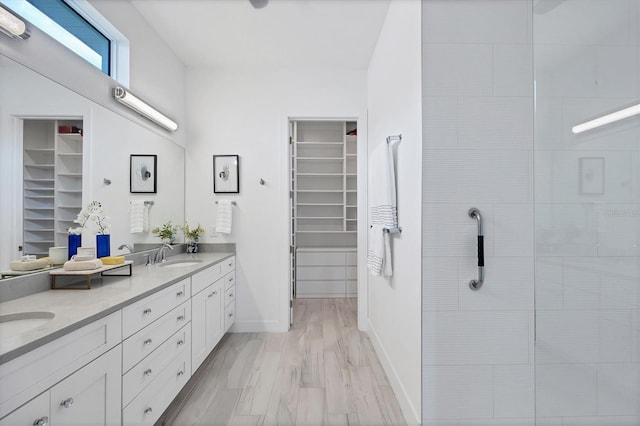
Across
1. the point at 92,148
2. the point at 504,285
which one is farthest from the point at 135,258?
the point at 504,285

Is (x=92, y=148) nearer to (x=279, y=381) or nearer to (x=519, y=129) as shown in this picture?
(x=279, y=381)

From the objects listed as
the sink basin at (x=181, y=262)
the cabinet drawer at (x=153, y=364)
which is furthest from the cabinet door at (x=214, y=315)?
the cabinet drawer at (x=153, y=364)

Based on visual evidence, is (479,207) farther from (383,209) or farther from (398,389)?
(398,389)

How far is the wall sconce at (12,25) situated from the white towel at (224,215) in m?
1.95

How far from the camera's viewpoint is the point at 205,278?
2.34 metres

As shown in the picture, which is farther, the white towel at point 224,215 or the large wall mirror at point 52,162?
the white towel at point 224,215

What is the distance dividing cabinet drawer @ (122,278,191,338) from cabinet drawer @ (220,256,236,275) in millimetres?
789

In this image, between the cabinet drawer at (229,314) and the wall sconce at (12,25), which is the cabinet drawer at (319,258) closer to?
the cabinet drawer at (229,314)

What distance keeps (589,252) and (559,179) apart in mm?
231

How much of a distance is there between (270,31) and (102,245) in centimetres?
215

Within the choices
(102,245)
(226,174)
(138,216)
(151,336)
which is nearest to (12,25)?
(102,245)

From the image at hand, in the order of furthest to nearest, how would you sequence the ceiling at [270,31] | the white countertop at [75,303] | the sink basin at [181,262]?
the sink basin at [181,262] → the ceiling at [270,31] → the white countertop at [75,303]

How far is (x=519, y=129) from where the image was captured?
155 cm

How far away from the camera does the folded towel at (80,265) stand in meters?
1.51
